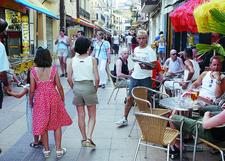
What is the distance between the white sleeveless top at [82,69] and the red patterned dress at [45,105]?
1.29ft

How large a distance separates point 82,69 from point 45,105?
0.75m

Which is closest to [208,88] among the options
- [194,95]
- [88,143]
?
[194,95]

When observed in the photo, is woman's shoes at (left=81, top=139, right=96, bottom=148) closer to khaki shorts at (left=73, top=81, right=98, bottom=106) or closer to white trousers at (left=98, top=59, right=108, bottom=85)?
khaki shorts at (left=73, top=81, right=98, bottom=106)

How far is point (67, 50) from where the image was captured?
14062mm

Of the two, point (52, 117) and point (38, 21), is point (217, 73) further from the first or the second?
point (38, 21)

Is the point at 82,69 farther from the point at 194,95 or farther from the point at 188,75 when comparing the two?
the point at 188,75

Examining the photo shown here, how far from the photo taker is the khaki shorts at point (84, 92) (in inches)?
212

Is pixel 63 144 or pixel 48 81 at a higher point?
pixel 48 81

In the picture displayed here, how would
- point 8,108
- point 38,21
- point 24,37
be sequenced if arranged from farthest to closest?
1. point 38,21
2. point 24,37
3. point 8,108

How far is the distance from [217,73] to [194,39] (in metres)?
6.59

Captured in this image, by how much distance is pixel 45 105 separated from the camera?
4980 mm

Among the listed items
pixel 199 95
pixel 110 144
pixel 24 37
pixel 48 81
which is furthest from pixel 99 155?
pixel 24 37

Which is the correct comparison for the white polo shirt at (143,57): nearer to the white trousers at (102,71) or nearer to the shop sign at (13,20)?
the white trousers at (102,71)

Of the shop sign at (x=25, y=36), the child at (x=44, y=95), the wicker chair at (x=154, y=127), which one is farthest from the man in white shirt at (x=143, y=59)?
the shop sign at (x=25, y=36)
